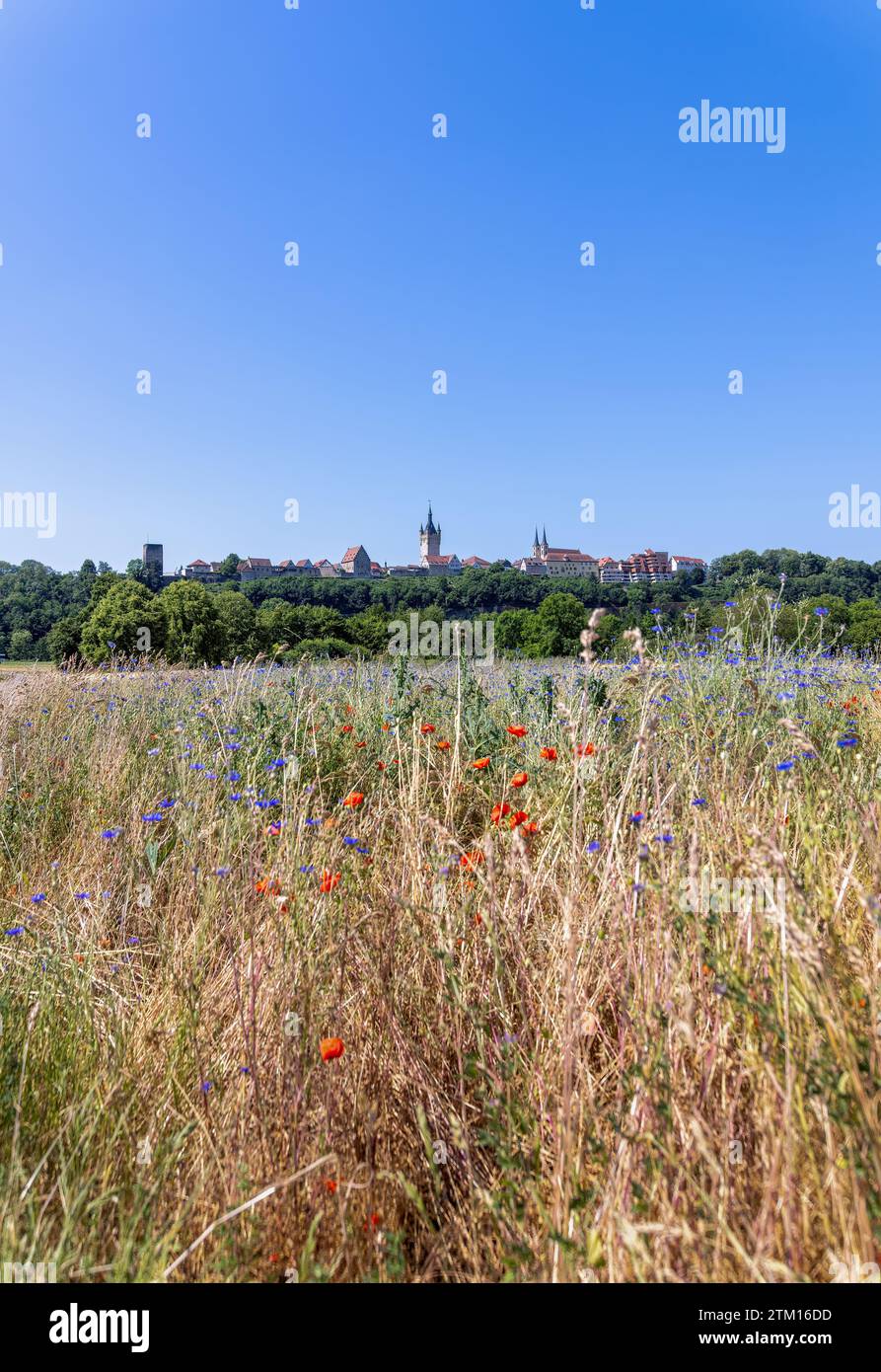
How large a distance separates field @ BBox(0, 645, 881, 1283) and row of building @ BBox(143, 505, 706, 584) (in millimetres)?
94857

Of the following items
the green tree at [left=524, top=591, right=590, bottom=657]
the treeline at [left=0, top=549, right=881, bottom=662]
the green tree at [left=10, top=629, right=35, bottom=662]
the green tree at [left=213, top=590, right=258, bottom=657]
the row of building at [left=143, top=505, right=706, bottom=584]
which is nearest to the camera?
the treeline at [left=0, top=549, right=881, bottom=662]

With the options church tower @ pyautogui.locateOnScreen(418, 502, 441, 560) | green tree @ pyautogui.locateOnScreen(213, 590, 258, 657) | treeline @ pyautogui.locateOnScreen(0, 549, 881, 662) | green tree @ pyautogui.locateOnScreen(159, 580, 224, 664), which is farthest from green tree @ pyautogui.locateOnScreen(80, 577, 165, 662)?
church tower @ pyautogui.locateOnScreen(418, 502, 441, 560)

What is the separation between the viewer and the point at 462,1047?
183cm

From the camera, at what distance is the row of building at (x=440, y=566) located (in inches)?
4090

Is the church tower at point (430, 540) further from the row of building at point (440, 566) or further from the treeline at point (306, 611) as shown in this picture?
the treeline at point (306, 611)

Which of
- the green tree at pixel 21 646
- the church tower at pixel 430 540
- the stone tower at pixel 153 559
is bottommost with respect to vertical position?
the green tree at pixel 21 646

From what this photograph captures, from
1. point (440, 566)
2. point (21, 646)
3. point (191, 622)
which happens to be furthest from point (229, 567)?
point (191, 622)

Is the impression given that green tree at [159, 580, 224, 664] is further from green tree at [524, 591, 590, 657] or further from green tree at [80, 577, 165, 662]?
green tree at [524, 591, 590, 657]

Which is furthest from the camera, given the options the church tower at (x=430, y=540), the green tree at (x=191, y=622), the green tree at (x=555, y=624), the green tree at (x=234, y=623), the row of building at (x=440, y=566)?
the church tower at (x=430, y=540)

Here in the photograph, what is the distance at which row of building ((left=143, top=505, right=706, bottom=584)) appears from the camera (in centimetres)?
10388

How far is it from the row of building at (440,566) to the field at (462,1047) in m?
94.9

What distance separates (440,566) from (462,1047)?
11830cm

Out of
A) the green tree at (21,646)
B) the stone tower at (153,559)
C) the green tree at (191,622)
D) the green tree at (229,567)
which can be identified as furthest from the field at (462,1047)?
the green tree at (229,567)
